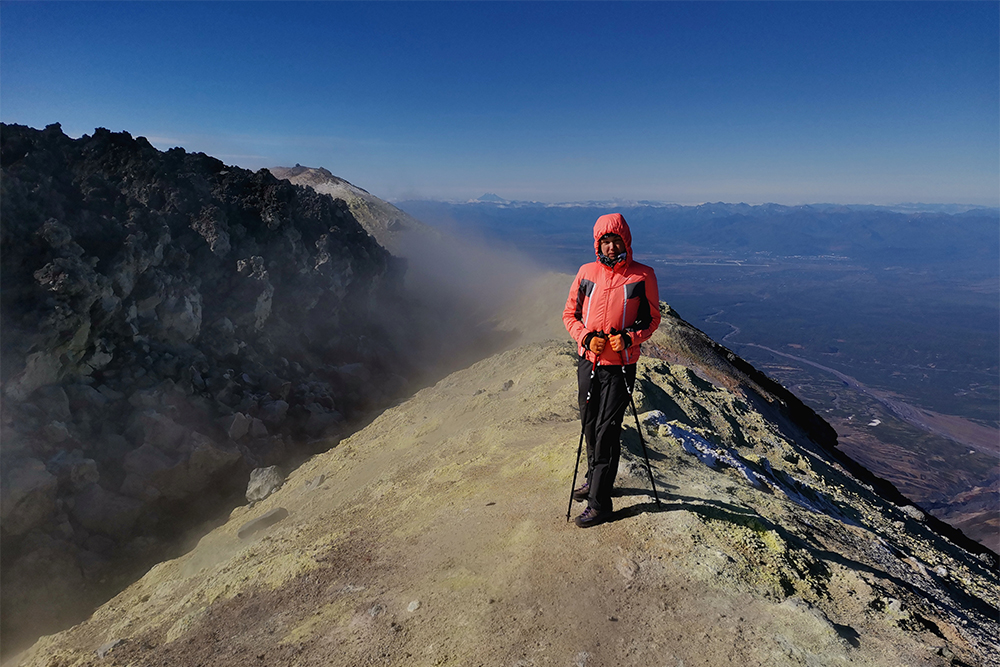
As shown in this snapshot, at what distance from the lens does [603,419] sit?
5.91 metres

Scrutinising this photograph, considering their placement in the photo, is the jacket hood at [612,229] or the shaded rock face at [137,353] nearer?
the jacket hood at [612,229]

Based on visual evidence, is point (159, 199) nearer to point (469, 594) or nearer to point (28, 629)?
point (28, 629)

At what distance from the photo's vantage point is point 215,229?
25.4 m

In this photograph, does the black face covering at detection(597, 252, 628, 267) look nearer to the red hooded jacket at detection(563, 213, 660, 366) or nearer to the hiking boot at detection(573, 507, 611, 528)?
the red hooded jacket at detection(563, 213, 660, 366)

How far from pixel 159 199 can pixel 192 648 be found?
24886 millimetres

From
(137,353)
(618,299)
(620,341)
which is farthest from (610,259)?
(137,353)

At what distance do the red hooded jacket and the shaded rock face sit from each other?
14.6 meters

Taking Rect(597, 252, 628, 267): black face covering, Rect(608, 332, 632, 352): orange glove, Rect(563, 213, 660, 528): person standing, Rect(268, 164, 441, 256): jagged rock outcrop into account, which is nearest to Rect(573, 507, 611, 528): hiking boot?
Rect(563, 213, 660, 528): person standing

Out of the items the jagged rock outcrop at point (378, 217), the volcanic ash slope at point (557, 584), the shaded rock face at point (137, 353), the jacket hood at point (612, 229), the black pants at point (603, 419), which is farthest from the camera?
the jagged rock outcrop at point (378, 217)

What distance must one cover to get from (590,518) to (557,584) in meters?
0.99

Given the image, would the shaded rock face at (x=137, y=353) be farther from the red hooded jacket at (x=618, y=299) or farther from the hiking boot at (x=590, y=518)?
the red hooded jacket at (x=618, y=299)

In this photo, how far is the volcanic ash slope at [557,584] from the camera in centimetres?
459

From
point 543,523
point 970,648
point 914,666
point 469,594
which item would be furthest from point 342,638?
point 970,648

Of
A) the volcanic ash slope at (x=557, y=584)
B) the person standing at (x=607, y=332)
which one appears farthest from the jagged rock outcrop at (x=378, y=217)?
the person standing at (x=607, y=332)
